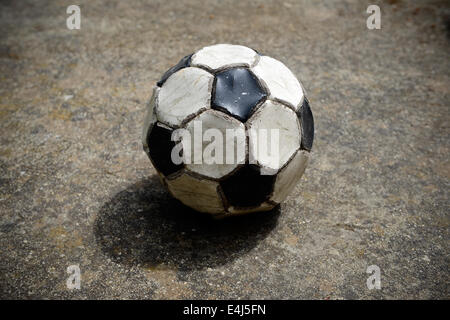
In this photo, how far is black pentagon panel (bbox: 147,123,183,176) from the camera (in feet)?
7.21

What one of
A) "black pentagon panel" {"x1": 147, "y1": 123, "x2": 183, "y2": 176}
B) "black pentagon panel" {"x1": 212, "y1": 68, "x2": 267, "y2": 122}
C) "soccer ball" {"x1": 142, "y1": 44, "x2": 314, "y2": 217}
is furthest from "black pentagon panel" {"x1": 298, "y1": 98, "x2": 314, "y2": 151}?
"black pentagon panel" {"x1": 147, "y1": 123, "x2": 183, "y2": 176}

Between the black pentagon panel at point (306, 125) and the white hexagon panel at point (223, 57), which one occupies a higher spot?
the white hexagon panel at point (223, 57)

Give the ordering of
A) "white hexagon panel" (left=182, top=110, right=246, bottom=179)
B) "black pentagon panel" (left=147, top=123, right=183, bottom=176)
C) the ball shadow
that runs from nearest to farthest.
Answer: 1. "white hexagon panel" (left=182, top=110, right=246, bottom=179)
2. "black pentagon panel" (left=147, top=123, right=183, bottom=176)
3. the ball shadow

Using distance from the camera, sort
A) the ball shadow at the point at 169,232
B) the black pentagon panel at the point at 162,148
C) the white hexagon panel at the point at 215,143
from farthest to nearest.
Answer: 1. the ball shadow at the point at 169,232
2. the black pentagon panel at the point at 162,148
3. the white hexagon panel at the point at 215,143

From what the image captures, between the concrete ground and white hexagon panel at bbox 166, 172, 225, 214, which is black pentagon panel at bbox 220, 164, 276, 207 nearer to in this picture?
white hexagon panel at bbox 166, 172, 225, 214

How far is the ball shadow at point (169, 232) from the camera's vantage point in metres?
2.36

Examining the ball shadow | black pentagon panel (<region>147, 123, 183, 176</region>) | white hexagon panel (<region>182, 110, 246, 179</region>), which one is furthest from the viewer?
the ball shadow

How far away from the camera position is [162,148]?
2.23 metres

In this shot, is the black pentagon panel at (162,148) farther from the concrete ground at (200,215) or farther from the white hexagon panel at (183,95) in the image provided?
the concrete ground at (200,215)

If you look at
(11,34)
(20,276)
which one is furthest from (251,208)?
(11,34)

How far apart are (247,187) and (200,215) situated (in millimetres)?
554

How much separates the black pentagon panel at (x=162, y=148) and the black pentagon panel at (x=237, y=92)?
30 centimetres

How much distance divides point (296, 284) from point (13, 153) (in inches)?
83.9

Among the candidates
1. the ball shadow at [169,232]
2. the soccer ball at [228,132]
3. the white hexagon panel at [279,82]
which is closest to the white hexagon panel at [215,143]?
the soccer ball at [228,132]
